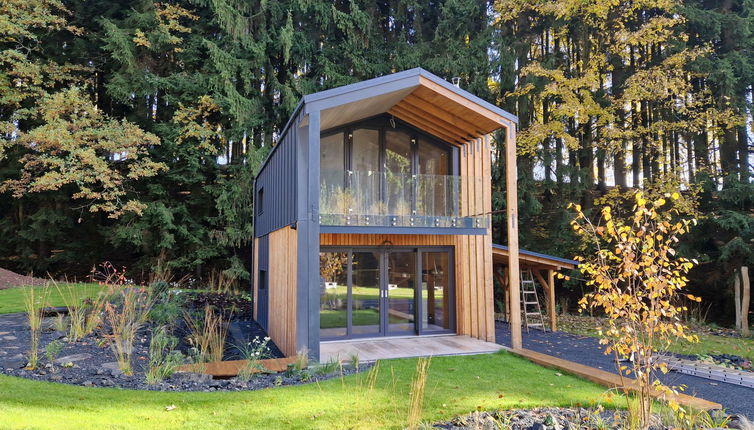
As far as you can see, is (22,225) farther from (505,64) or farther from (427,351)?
(505,64)

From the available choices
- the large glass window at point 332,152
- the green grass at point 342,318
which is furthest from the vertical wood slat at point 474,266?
the large glass window at point 332,152

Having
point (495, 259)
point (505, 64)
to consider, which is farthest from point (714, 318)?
point (505, 64)

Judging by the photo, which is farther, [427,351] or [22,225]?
[22,225]

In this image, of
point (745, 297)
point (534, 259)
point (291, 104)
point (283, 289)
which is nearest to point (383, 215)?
point (283, 289)

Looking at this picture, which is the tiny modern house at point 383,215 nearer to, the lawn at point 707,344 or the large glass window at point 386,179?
the large glass window at point 386,179

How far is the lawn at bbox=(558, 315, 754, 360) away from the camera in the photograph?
9.30 metres

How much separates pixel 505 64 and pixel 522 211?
16.6 ft

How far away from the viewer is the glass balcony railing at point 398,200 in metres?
8.59

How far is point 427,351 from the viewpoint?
8.38 m

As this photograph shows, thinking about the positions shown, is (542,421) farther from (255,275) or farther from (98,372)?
(255,275)

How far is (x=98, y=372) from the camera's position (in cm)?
595

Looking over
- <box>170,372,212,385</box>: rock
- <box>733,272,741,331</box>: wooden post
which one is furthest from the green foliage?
<box>733,272,741,331</box>: wooden post

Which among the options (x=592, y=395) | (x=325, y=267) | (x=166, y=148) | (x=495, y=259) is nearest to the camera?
(x=592, y=395)

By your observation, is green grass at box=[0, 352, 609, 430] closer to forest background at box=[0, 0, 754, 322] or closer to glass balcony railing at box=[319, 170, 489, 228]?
glass balcony railing at box=[319, 170, 489, 228]
